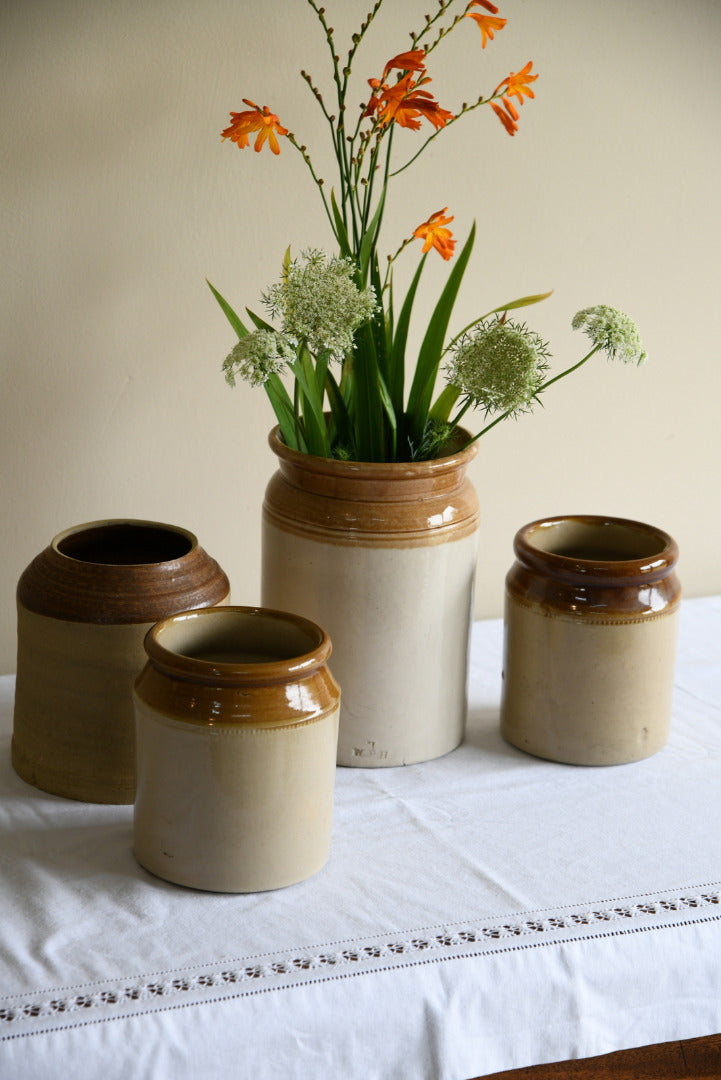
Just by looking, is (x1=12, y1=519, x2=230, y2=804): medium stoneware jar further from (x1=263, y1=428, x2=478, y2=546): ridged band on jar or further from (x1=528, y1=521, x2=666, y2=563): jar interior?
(x1=528, y1=521, x2=666, y2=563): jar interior

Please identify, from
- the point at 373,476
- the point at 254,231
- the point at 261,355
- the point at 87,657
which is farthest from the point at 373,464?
the point at 254,231

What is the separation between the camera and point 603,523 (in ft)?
3.02

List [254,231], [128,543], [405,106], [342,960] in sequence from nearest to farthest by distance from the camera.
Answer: [342,960] < [405,106] < [128,543] < [254,231]

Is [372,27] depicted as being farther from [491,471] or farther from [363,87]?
[491,471]

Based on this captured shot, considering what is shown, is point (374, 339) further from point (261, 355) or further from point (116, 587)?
point (116, 587)

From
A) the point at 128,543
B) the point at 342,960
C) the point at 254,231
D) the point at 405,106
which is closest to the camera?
the point at 342,960

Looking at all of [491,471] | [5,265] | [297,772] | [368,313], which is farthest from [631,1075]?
[5,265]

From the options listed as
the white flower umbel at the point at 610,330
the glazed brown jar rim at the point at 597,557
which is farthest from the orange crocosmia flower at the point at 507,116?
the glazed brown jar rim at the point at 597,557

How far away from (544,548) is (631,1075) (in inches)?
15.3

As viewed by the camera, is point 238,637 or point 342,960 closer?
point 342,960

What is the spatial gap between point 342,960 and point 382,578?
0.27 m

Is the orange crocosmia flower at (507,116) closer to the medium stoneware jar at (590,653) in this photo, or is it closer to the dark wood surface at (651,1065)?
the medium stoneware jar at (590,653)

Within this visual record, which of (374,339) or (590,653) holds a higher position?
(374,339)

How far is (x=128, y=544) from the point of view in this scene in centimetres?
86
